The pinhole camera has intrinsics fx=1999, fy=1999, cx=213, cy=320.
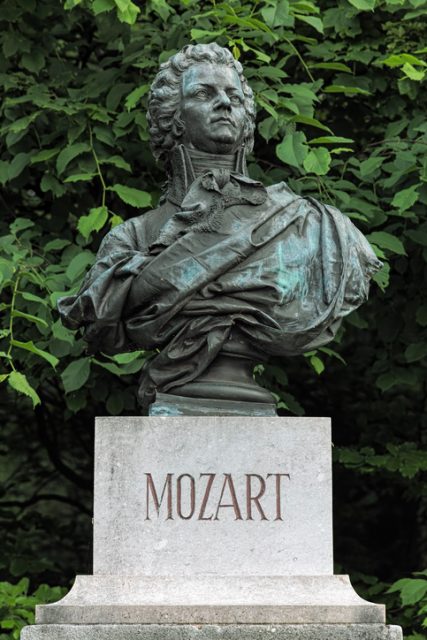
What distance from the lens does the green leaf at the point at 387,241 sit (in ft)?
37.1

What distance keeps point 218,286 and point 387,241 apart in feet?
8.18

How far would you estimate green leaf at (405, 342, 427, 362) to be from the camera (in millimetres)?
11812

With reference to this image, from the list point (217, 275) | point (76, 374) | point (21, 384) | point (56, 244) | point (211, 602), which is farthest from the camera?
point (56, 244)

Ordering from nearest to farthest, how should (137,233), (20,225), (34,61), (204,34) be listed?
1. (137,233)
2. (204,34)
3. (20,225)
4. (34,61)

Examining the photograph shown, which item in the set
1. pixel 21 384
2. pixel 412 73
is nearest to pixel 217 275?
pixel 21 384

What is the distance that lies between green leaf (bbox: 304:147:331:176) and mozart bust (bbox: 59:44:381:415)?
1434 mm

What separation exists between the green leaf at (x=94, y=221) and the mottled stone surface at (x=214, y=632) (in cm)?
308

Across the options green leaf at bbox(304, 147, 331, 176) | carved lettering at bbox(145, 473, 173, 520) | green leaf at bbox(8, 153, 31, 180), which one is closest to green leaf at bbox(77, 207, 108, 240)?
green leaf at bbox(8, 153, 31, 180)

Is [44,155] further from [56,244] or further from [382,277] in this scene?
[382,277]

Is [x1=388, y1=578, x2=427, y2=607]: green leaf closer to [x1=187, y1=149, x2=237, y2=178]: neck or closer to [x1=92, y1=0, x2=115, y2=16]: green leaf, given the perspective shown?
[x1=187, y1=149, x2=237, y2=178]: neck

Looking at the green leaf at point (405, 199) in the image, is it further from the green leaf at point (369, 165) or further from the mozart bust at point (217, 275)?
the mozart bust at point (217, 275)

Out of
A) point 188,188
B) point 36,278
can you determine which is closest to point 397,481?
point 36,278

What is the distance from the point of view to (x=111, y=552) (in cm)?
888

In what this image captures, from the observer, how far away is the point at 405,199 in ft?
36.6
